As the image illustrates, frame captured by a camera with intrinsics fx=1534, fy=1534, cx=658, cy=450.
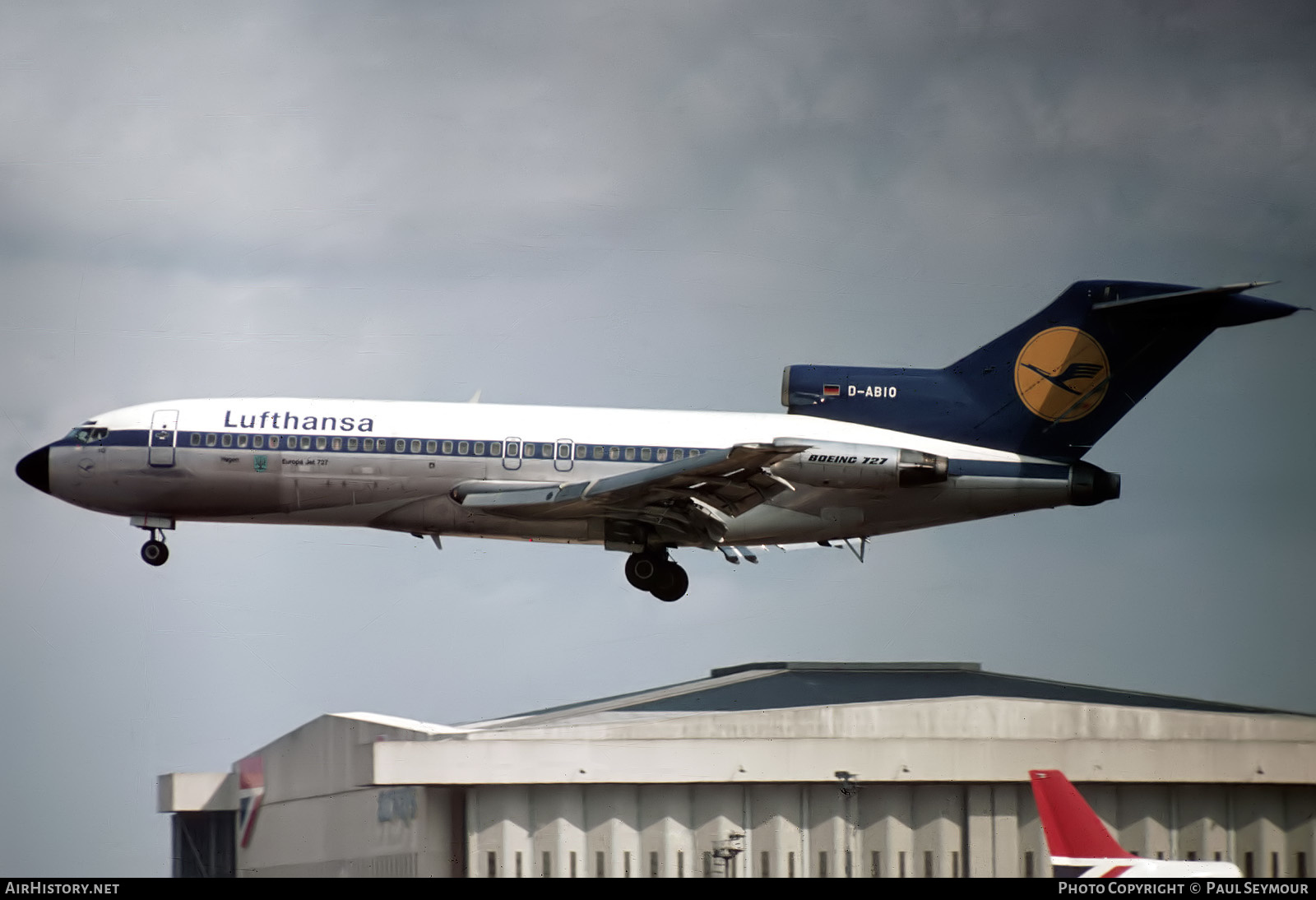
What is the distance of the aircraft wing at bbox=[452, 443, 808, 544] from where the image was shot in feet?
94.2

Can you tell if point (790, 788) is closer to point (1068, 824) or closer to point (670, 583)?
point (670, 583)

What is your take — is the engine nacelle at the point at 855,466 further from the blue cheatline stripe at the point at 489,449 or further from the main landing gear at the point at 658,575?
the main landing gear at the point at 658,575

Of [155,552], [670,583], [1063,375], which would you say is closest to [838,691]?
[670,583]

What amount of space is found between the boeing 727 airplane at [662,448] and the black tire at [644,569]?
0.56 ft

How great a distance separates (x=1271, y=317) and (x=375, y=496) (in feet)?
60.2

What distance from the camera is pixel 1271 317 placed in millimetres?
30781

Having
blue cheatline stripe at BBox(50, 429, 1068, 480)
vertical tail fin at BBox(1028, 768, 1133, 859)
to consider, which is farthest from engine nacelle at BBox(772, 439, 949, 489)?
vertical tail fin at BBox(1028, 768, 1133, 859)

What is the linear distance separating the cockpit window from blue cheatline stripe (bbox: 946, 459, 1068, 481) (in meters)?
17.5

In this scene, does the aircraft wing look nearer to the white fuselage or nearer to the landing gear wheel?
the white fuselage

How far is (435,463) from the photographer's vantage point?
3067 centimetres

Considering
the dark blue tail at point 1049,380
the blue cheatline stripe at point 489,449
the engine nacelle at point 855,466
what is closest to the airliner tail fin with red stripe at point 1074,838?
the engine nacelle at point 855,466

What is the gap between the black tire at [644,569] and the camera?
107 ft
